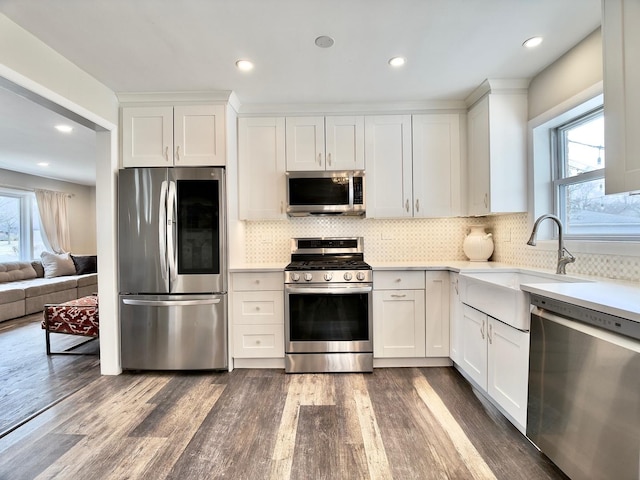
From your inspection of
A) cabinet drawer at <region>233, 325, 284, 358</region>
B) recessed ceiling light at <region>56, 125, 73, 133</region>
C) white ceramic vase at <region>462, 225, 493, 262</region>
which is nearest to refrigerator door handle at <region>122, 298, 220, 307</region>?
cabinet drawer at <region>233, 325, 284, 358</region>

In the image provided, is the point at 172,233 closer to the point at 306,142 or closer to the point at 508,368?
the point at 306,142

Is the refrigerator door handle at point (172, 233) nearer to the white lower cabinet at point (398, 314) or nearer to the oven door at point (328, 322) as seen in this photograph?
the oven door at point (328, 322)

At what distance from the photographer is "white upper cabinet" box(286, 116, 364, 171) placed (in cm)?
296

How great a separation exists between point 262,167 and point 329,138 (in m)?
0.70

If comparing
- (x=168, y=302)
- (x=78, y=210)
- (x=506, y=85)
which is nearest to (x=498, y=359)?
(x=506, y=85)

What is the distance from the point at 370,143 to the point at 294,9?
1.45 metres

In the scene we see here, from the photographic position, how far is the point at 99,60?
2.19m

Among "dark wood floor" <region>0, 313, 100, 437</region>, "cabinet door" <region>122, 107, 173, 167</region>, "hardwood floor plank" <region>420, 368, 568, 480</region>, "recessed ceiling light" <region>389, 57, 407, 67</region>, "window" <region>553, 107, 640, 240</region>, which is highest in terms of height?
"recessed ceiling light" <region>389, 57, 407, 67</region>

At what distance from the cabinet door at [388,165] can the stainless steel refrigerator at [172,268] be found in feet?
4.55

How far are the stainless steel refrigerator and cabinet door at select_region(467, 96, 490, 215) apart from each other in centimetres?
224

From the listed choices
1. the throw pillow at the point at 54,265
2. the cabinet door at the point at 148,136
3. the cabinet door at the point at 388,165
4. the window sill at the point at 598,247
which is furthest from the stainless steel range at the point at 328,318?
the throw pillow at the point at 54,265

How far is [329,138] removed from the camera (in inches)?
117

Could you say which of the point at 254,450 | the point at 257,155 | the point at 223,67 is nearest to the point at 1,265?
the point at 257,155

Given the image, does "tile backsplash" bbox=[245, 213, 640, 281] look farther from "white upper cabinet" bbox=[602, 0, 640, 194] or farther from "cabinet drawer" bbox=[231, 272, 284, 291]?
"white upper cabinet" bbox=[602, 0, 640, 194]
